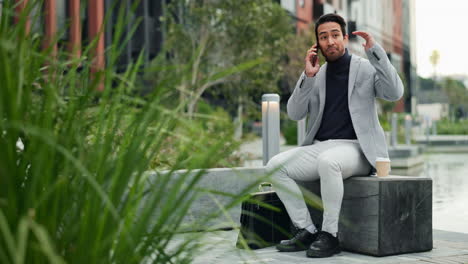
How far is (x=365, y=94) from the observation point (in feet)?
14.3

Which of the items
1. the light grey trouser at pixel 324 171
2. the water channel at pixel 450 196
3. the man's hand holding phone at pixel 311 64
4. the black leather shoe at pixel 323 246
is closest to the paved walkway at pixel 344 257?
the black leather shoe at pixel 323 246

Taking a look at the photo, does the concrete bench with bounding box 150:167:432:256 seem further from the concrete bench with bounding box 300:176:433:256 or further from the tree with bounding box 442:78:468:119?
the tree with bounding box 442:78:468:119

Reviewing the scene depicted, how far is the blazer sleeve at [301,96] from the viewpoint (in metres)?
4.45

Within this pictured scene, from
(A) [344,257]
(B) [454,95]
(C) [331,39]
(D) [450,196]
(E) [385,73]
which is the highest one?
(B) [454,95]

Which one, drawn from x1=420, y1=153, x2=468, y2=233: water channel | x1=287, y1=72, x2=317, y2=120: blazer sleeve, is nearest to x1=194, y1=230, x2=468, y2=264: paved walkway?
x1=287, y1=72, x2=317, y2=120: blazer sleeve

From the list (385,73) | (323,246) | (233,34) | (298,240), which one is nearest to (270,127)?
(298,240)

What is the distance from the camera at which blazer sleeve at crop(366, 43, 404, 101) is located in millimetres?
4133

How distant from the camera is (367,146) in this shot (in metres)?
4.30

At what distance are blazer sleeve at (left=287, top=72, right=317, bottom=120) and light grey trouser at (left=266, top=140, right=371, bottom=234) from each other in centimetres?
24

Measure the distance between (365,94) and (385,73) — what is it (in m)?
0.22

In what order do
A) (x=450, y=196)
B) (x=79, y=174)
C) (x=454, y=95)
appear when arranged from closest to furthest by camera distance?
(x=79, y=174), (x=450, y=196), (x=454, y=95)

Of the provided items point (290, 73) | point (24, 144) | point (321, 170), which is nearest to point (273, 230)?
point (321, 170)

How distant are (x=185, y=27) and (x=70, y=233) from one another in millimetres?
22084

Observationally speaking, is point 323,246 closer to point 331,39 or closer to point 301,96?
point 301,96
